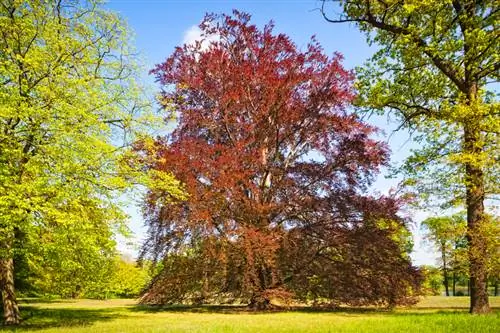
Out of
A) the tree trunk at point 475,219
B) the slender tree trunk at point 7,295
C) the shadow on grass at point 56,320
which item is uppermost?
the tree trunk at point 475,219

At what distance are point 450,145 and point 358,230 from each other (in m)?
7.95

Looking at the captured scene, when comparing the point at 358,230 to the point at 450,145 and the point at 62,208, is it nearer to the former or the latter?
the point at 450,145

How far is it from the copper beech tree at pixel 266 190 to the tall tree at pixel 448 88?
18.7 feet

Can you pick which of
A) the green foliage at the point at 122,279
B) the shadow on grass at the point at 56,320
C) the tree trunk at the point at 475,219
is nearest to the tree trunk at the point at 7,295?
the shadow on grass at the point at 56,320

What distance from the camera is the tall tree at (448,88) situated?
14.6m

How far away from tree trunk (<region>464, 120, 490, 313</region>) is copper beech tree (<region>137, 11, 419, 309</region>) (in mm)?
5707

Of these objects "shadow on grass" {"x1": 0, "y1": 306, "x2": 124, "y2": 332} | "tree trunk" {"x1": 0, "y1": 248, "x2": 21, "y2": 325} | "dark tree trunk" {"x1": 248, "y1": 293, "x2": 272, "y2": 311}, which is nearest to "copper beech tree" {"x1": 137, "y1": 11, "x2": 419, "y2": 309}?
"dark tree trunk" {"x1": 248, "y1": 293, "x2": 272, "y2": 311}

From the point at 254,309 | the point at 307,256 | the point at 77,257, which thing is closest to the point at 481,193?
the point at 307,256

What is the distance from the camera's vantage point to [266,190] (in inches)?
Answer: 945

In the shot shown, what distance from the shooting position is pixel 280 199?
2356 cm

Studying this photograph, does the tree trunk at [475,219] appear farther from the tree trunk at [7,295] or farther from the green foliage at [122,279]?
the tree trunk at [7,295]

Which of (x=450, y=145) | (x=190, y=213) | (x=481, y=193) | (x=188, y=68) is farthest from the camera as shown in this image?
(x=188, y=68)

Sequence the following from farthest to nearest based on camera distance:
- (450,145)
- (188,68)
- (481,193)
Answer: (188,68) → (450,145) → (481,193)

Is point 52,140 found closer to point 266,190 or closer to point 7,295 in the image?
point 7,295
